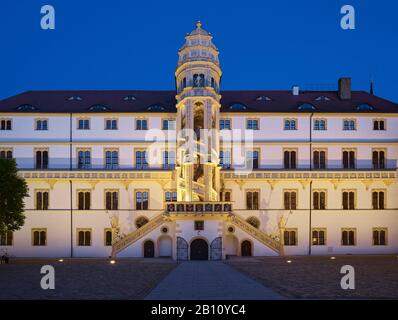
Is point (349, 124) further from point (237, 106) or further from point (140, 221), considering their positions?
point (140, 221)

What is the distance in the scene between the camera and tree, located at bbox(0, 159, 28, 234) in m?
50.9

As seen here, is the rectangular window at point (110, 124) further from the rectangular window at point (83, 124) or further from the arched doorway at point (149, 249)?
the arched doorway at point (149, 249)

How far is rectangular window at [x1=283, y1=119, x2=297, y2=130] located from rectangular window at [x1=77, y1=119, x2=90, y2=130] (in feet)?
78.0

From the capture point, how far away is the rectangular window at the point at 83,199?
2613 inches

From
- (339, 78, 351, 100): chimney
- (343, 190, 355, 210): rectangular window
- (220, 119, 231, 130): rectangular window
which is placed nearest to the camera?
(343, 190, 355, 210): rectangular window

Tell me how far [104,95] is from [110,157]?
32.7 ft

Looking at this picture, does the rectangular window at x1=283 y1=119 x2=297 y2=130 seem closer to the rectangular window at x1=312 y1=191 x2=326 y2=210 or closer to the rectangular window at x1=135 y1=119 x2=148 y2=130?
the rectangular window at x1=312 y1=191 x2=326 y2=210

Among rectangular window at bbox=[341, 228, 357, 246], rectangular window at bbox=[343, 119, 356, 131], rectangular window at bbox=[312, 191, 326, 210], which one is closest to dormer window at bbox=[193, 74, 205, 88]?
rectangular window at bbox=[312, 191, 326, 210]

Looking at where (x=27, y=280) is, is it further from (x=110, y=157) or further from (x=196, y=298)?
(x=110, y=157)

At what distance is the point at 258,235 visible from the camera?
60406mm

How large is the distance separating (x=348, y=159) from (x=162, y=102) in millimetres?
23805

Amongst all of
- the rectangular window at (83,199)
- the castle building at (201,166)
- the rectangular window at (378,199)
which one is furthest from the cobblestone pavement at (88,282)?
the rectangular window at (378,199)

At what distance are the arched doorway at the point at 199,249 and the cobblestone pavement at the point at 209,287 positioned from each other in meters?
12.8
